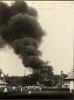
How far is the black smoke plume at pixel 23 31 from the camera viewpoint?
1371 millimetres

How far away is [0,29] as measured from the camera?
1.39 m

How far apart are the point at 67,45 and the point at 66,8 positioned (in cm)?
20

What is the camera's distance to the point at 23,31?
1390mm

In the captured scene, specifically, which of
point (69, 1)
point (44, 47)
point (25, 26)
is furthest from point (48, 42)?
point (69, 1)

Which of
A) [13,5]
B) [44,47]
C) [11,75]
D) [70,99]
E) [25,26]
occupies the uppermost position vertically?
[13,5]

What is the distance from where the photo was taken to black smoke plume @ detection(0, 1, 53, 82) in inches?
54.0

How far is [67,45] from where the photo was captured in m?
1.39

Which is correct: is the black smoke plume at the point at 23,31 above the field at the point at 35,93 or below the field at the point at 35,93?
above

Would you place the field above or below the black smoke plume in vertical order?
below

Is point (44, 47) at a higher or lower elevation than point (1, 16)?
lower

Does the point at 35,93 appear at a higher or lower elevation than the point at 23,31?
lower

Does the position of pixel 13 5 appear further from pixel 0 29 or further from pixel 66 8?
pixel 66 8

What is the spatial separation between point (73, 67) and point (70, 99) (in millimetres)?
177

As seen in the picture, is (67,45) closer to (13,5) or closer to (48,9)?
(48,9)
